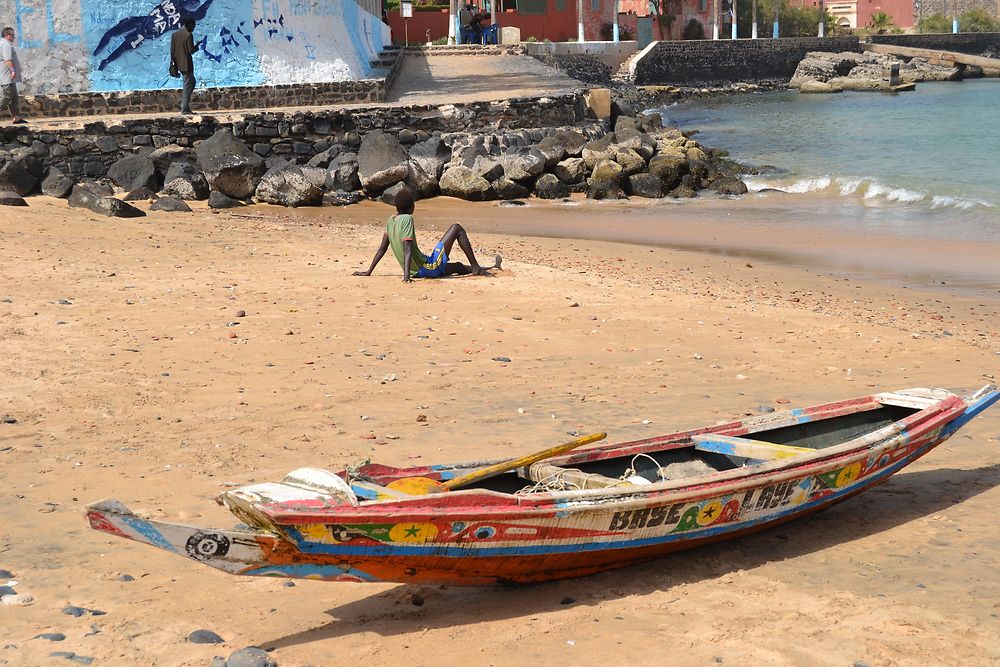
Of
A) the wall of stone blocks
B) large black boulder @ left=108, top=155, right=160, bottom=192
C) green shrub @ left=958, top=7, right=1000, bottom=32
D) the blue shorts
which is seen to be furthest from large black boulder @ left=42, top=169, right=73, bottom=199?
green shrub @ left=958, top=7, right=1000, bottom=32

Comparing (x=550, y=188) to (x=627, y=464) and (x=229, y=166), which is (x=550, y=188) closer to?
(x=229, y=166)

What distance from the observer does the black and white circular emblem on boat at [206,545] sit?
165 inches

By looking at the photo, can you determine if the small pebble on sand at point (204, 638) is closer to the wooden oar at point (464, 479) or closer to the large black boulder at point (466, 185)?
the wooden oar at point (464, 479)

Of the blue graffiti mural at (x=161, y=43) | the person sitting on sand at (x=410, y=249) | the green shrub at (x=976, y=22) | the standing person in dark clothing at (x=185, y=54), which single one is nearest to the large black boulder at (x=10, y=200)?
the standing person in dark clothing at (x=185, y=54)

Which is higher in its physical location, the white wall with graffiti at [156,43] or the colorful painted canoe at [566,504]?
A: the white wall with graffiti at [156,43]

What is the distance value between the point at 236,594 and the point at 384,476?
2.79 ft

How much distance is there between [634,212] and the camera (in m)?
19.9

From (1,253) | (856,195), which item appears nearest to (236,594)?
(1,253)

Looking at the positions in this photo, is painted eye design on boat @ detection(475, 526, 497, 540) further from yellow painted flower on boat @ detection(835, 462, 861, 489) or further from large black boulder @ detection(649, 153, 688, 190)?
large black boulder @ detection(649, 153, 688, 190)

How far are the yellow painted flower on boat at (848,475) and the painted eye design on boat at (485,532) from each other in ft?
6.67

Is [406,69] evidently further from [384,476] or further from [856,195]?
[384,476]

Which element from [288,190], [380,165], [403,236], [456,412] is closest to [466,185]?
[380,165]

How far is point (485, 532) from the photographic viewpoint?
471cm

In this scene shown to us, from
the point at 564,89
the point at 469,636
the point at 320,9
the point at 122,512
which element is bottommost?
the point at 469,636
